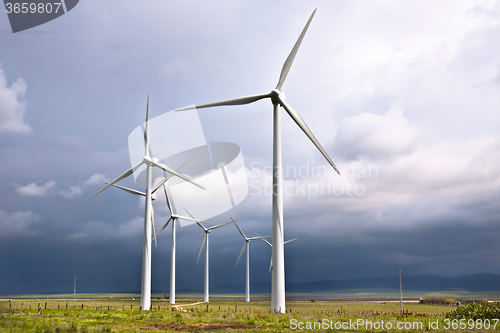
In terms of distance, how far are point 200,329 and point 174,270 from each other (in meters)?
60.3

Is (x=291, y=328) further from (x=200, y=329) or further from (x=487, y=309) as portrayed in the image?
(x=487, y=309)

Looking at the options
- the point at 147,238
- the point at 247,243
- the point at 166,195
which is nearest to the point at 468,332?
the point at 147,238

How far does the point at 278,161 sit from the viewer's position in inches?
1419

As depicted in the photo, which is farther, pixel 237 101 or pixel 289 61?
pixel 237 101

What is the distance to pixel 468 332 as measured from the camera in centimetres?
2402

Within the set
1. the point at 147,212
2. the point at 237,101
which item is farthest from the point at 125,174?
the point at 237,101

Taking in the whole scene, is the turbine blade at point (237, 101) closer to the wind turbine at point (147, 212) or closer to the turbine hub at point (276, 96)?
the turbine hub at point (276, 96)

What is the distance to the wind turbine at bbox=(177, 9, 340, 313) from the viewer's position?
33875 mm

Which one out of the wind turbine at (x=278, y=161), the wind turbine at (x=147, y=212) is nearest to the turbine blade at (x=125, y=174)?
the wind turbine at (x=147, y=212)

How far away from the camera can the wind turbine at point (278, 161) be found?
33875 millimetres

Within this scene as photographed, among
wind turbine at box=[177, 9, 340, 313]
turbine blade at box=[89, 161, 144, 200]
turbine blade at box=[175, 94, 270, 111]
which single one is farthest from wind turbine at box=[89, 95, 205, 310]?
wind turbine at box=[177, 9, 340, 313]

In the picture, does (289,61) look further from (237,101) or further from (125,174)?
(125,174)

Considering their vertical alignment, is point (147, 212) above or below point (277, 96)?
below

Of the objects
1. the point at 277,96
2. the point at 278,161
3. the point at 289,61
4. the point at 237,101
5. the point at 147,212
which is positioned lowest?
the point at 147,212
